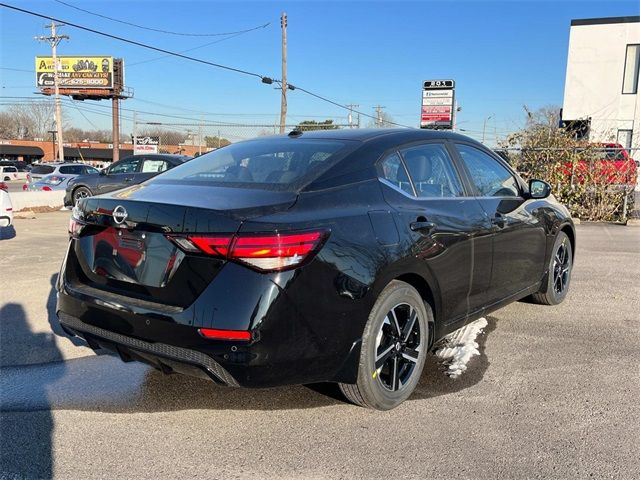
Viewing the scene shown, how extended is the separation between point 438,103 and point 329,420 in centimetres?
1383

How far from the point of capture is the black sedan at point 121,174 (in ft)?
46.2

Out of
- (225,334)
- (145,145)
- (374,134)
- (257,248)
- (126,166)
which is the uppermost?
(145,145)

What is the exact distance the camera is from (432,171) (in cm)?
373

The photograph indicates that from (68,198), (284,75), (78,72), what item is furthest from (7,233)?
(78,72)

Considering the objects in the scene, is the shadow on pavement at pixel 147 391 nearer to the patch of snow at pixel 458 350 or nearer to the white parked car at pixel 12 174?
the patch of snow at pixel 458 350

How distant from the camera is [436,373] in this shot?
12.4ft

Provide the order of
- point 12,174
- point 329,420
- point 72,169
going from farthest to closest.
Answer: point 12,174 < point 72,169 < point 329,420

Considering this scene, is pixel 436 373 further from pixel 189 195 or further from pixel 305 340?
pixel 189 195

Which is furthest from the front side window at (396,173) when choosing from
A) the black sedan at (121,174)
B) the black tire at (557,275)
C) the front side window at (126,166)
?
the front side window at (126,166)

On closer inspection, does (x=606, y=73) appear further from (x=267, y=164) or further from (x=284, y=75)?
(x=267, y=164)

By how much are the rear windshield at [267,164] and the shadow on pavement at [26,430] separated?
1618mm

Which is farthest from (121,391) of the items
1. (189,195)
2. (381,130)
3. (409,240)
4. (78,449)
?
(381,130)

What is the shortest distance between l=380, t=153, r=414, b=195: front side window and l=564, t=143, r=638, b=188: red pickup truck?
33.7ft

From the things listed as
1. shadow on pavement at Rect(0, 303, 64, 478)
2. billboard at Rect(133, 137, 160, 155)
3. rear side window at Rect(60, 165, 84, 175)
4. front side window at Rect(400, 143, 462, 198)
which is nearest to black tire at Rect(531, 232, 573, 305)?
front side window at Rect(400, 143, 462, 198)
